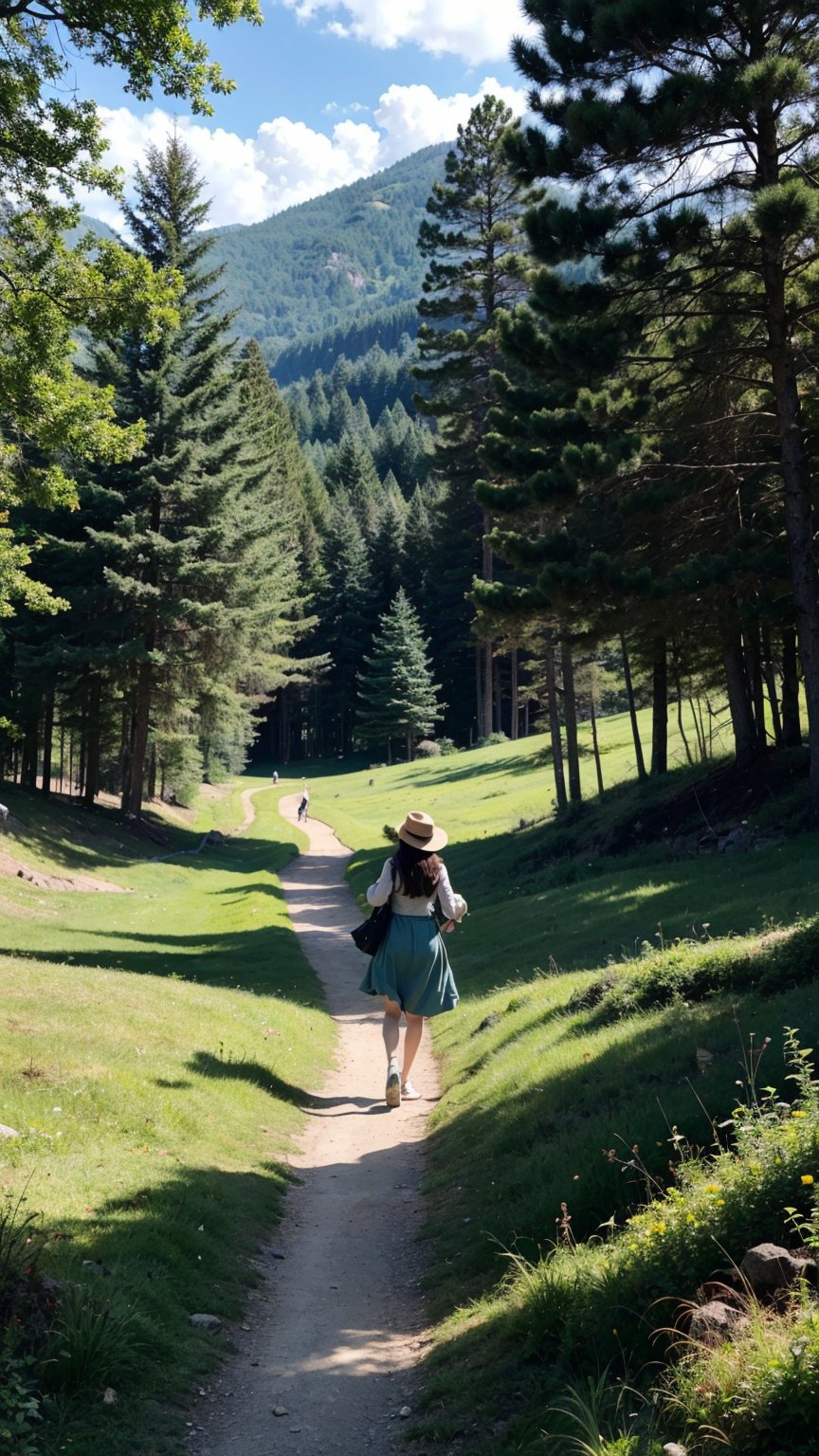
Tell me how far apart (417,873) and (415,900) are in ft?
0.84

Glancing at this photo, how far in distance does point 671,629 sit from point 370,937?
11196 millimetres

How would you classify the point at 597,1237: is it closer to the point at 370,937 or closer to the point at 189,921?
the point at 370,937

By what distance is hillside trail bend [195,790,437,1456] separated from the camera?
4637mm

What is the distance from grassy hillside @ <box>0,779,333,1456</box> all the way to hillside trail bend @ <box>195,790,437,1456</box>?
0.20 m

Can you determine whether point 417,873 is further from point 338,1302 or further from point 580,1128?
point 338,1302

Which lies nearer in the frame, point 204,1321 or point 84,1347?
point 84,1347

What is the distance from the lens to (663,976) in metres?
8.81

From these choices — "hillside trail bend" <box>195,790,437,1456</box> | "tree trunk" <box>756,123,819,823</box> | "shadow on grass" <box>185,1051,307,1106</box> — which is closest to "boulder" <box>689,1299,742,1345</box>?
"hillside trail bend" <box>195,790,437,1456</box>

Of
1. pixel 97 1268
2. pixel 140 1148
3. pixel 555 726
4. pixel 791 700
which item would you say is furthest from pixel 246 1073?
pixel 555 726

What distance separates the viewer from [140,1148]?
24.3ft

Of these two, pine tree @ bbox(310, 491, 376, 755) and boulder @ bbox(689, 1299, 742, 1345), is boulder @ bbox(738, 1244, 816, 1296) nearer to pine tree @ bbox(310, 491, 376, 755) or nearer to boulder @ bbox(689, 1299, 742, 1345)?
boulder @ bbox(689, 1299, 742, 1345)

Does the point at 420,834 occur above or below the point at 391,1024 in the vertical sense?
above

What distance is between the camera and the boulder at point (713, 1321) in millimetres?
3787

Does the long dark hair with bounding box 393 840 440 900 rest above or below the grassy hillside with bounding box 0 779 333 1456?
above
